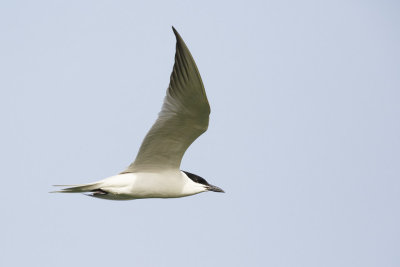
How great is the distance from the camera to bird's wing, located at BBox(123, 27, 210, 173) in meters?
8.18

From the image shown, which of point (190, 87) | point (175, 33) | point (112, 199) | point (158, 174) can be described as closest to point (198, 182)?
point (158, 174)

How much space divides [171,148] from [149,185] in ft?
2.01

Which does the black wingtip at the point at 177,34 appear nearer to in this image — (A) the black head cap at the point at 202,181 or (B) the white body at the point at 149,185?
(B) the white body at the point at 149,185

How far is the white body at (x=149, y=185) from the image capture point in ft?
29.5

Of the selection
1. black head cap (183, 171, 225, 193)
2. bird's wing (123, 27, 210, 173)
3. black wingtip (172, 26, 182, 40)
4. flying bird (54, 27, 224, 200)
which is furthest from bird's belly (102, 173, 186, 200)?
black wingtip (172, 26, 182, 40)

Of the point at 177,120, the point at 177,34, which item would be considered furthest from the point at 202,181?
the point at 177,34

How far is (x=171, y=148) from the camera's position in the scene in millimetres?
9258

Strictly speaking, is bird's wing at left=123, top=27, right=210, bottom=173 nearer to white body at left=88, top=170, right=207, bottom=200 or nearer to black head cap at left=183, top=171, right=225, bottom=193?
white body at left=88, top=170, right=207, bottom=200

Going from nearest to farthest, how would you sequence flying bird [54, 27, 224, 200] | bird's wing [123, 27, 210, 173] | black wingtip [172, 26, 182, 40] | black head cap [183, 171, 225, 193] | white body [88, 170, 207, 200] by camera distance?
1. black wingtip [172, 26, 182, 40]
2. bird's wing [123, 27, 210, 173]
3. flying bird [54, 27, 224, 200]
4. white body [88, 170, 207, 200]
5. black head cap [183, 171, 225, 193]

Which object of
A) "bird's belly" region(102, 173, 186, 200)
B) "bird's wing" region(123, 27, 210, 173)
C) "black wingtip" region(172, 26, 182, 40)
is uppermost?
"black wingtip" region(172, 26, 182, 40)

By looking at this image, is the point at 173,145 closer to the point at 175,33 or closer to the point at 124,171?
the point at 124,171

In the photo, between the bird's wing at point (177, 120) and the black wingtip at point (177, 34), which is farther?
the bird's wing at point (177, 120)

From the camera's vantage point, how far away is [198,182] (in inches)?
390

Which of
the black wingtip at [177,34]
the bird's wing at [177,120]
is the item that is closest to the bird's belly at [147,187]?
the bird's wing at [177,120]
